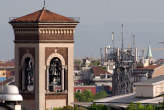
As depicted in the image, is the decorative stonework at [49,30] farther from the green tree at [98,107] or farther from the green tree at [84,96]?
the green tree at [84,96]

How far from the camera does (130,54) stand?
177000 millimetres

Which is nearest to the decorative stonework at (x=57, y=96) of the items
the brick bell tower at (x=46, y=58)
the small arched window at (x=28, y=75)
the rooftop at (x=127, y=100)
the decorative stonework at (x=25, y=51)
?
the brick bell tower at (x=46, y=58)

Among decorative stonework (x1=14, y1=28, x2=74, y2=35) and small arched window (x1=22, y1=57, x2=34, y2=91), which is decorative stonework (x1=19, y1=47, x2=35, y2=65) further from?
decorative stonework (x1=14, y1=28, x2=74, y2=35)

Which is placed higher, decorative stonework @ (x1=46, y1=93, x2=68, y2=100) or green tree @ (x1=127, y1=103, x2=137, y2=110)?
decorative stonework @ (x1=46, y1=93, x2=68, y2=100)

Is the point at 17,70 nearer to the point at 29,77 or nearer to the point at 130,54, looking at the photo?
the point at 29,77

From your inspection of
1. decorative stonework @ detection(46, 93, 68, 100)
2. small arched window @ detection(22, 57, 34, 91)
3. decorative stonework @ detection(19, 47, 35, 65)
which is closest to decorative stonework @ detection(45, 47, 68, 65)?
decorative stonework @ detection(19, 47, 35, 65)

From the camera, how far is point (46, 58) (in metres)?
74.1

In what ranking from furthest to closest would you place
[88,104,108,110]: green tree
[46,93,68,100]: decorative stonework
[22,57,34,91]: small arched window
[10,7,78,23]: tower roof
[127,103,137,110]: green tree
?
[22,57,34,91]: small arched window
[10,7,78,23]: tower roof
[46,93,68,100]: decorative stonework
[88,104,108,110]: green tree
[127,103,137,110]: green tree

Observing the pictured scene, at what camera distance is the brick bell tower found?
7338 centimetres

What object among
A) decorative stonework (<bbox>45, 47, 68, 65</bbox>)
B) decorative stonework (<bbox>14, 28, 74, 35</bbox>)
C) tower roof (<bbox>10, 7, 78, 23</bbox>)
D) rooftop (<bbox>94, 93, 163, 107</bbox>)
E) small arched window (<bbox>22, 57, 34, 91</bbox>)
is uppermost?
tower roof (<bbox>10, 7, 78, 23</bbox>)

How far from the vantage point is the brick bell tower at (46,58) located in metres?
73.4

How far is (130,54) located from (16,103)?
11918 cm

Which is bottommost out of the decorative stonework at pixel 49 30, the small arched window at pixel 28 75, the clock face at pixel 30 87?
the clock face at pixel 30 87

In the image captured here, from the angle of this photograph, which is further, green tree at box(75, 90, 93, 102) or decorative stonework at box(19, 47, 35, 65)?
green tree at box(75, 90, 93, 102)
